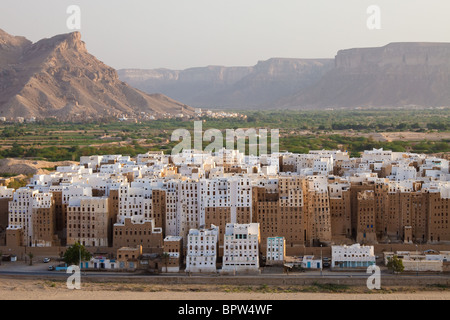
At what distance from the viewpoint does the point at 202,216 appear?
34781 mm

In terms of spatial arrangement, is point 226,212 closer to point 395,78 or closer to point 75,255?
point 75,255

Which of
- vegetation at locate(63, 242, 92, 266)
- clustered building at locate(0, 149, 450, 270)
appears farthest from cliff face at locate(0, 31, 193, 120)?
vegetation at locate(63, 242, 92, 266)

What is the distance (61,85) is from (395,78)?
79.6 metres

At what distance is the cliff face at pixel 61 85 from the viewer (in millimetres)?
129250

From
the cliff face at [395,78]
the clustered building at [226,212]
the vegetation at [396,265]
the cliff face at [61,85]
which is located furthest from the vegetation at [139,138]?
the cliff face at [395,78]

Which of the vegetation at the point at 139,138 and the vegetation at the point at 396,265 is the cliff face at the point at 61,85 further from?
the vegetation at the point at 396,265

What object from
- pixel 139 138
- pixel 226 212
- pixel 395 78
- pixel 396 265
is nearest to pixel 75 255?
pixel 226 212

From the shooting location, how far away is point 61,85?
134750 millimetres

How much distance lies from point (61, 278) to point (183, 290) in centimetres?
509

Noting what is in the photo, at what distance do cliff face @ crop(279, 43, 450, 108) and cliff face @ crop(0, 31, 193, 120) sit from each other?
154 feet

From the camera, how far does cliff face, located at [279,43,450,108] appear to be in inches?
6875

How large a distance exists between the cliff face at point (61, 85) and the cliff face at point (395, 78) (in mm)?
46959

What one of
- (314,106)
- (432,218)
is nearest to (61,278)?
(432,218)
